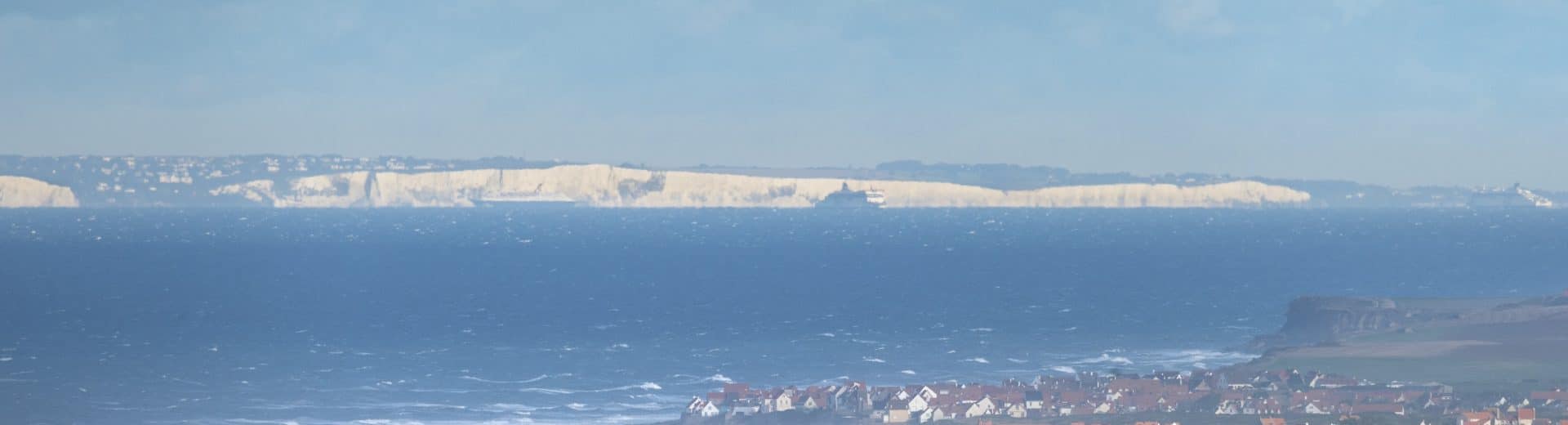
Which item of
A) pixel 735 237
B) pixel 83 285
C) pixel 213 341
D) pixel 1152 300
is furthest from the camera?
pixel 735 237

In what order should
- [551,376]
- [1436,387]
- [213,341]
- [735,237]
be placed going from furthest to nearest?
1. [735,237]
2. [213,341]
3. [551,376]
4. [1436,387]

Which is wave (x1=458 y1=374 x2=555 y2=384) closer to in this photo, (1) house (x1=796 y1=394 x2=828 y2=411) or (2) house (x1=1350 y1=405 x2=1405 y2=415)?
(1) house (x1=796 y1=394 x2=828 y2=411)

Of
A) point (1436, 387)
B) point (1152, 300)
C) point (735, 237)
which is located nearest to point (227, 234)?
point (735, 237)

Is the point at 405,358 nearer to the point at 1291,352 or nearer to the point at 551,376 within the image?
the point at 551,376

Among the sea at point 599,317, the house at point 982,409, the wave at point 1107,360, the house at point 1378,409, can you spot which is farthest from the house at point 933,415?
the wave at point 1107,360

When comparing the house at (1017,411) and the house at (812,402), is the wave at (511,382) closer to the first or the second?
the house at (812,402)

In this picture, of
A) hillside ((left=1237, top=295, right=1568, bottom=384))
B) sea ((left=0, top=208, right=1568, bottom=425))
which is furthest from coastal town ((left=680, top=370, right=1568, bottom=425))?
hillside ((left=1237, top=295, right=1568, bottom=384))

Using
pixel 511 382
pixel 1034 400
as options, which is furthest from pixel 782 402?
pixel 511 382
